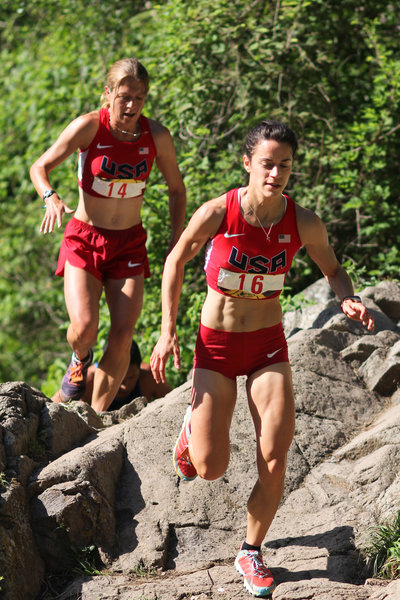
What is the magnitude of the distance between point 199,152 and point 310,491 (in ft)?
14.3

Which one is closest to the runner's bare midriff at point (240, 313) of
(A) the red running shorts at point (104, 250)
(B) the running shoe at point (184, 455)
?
(B) the running shoe at point (184, 455)

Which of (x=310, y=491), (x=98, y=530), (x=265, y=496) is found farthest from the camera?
(x=310, y=491)

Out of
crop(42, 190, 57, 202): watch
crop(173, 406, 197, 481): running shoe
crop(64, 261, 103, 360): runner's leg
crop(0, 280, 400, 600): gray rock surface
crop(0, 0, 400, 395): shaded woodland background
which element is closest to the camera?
crop(0, 280, 400, 600): gray rock surface

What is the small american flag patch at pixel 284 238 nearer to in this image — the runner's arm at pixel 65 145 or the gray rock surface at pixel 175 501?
the gray rock surface at pixel 175 501

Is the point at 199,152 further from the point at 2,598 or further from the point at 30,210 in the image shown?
the point at 2,598

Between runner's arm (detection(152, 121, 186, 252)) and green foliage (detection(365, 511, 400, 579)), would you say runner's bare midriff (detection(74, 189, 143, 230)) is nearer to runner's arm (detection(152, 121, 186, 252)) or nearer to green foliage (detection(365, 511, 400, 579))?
runner's arm (detection(152, 121, 186, 252))

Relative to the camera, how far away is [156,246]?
759 cm

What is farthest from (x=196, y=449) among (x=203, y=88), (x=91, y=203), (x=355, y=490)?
(x=203, y=88)

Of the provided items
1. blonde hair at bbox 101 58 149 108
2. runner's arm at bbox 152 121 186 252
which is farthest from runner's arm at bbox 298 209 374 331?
blonde hair at bbox 101 58 149 108

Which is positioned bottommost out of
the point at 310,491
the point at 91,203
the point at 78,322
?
the point at 310,491

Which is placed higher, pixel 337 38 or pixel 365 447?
pixel 337 38

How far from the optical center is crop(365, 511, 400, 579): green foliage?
3.59 meters

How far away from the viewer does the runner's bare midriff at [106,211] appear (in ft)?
16.3

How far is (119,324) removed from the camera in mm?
4984
